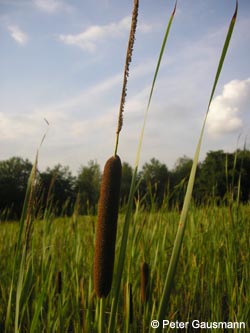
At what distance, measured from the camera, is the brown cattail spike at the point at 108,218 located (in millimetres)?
740

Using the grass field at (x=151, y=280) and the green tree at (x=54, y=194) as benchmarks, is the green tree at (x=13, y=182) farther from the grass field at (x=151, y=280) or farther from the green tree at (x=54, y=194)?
the grass field at (x=151, y=280)

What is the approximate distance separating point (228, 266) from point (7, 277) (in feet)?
5.44

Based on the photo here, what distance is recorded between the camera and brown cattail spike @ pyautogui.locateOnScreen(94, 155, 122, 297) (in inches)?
29.1

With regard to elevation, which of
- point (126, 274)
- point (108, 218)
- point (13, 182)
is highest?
point (13, 182)

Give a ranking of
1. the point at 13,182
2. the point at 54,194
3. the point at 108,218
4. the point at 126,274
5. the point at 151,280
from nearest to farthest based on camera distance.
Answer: the point at 108,218
the point at 151,280
the point at 126,274
the point at 54,194
the point at 13,182

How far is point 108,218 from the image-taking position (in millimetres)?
741

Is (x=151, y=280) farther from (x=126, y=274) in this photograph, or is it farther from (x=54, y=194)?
(x=54, y=194)

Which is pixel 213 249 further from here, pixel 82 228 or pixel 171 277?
pixel 171 277

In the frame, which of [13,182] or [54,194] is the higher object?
[13,182]

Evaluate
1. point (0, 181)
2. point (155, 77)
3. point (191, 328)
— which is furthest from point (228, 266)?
point (0, 181)

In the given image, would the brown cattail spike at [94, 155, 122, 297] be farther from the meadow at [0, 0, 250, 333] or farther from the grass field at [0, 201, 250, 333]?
the grass field at [0, 201, 250, 333]

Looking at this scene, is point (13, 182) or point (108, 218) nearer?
point (108, 218)

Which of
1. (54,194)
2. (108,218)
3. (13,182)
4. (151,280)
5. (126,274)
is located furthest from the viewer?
(13,182)

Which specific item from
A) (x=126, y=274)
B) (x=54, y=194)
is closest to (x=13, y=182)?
(x=54, y=194)
